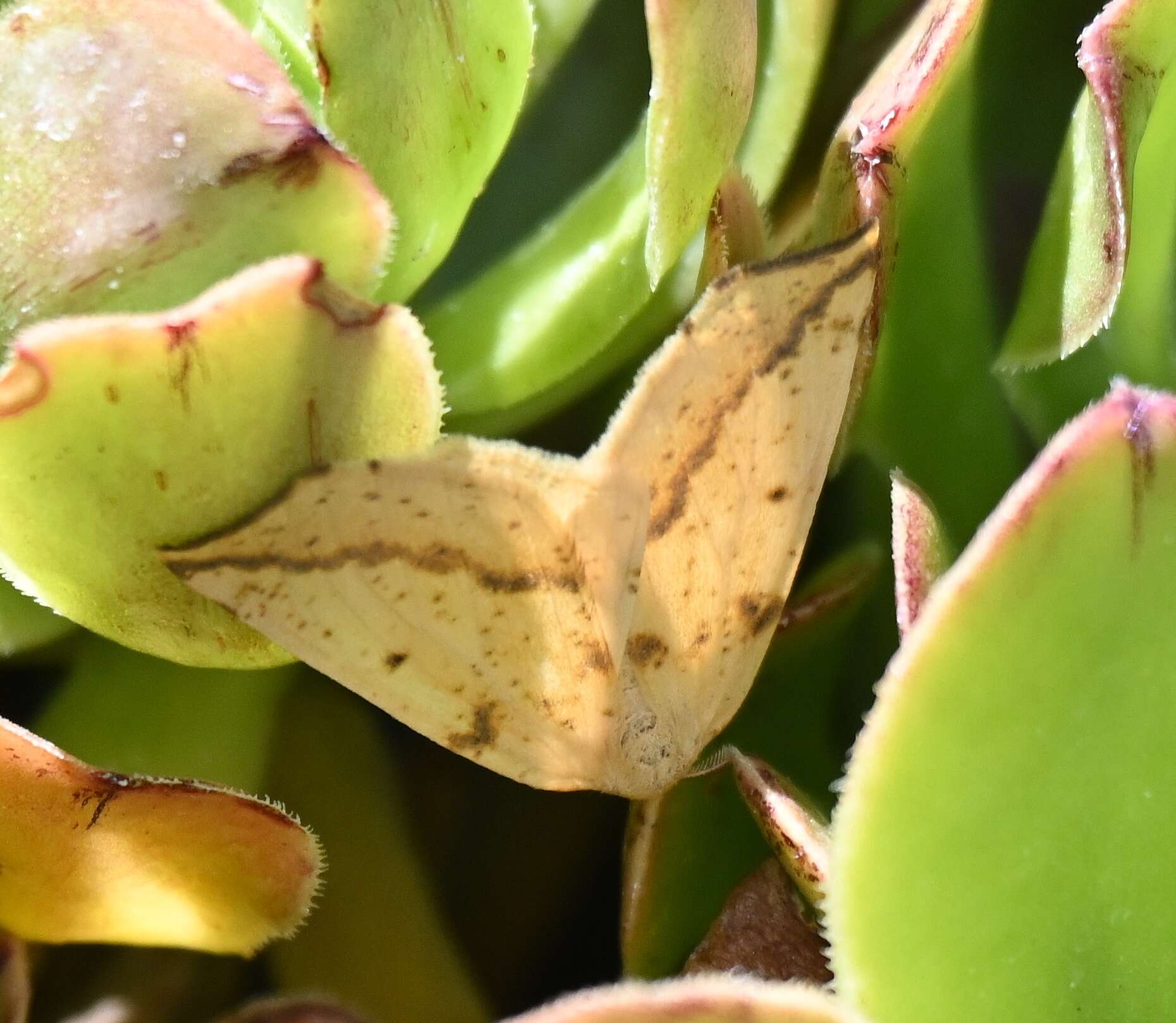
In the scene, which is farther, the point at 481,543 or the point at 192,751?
the point at 192,751

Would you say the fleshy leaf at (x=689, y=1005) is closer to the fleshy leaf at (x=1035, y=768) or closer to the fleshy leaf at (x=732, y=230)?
the fleshy leaf at (x=1035, y=768)

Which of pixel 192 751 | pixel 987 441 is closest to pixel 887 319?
pixel 987 441

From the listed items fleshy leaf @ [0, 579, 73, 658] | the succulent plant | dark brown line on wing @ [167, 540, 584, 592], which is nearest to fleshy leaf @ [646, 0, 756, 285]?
the succulent plant

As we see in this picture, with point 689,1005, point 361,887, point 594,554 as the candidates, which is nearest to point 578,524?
point 594,554

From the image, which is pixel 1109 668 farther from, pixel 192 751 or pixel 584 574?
pixel 192 751

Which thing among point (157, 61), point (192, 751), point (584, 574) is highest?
point (157, 61)

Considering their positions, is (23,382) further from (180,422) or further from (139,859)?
(139,859)
